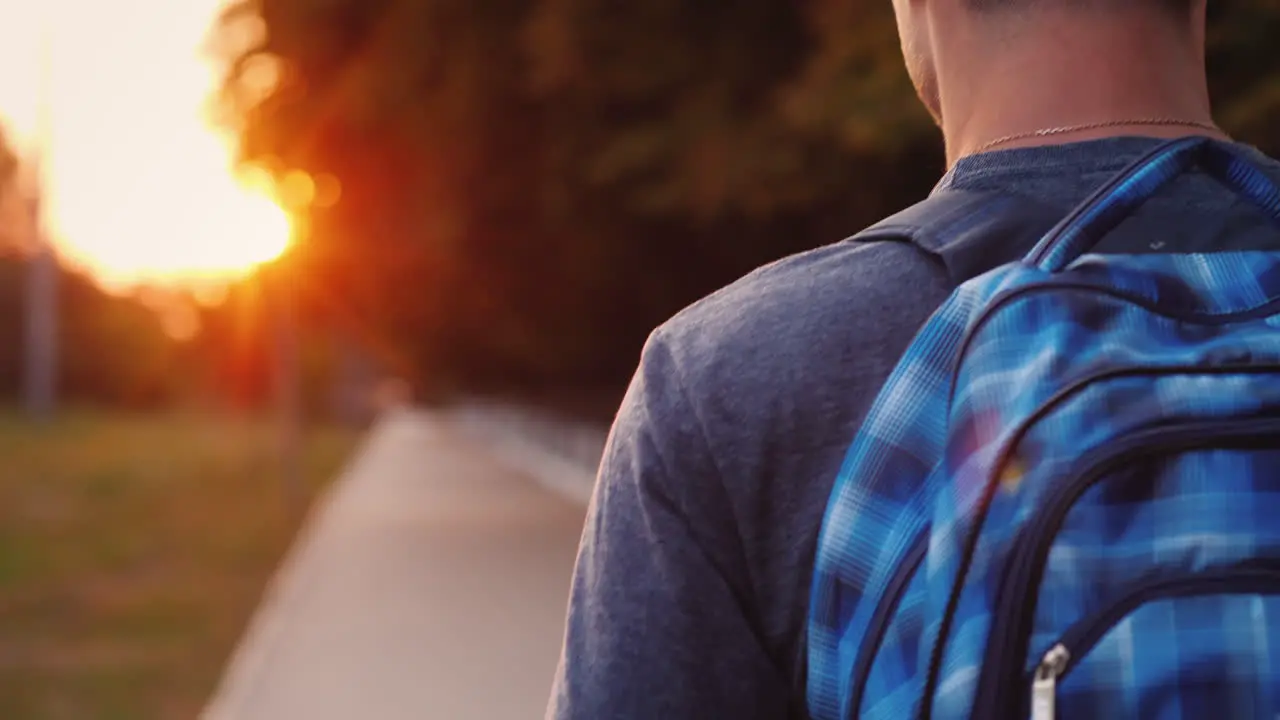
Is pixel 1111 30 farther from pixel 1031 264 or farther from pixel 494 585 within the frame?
pixel 494 585

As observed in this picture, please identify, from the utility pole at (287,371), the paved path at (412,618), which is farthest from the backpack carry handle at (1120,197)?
the utility pole at (287,371)

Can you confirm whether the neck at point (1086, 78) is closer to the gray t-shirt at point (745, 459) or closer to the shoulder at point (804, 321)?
the gray t-shirt at point (745, 459)

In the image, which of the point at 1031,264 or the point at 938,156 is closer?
the point at 1031,264

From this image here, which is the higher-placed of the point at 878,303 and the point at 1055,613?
the point at 878,303

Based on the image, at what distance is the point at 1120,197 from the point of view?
128 cm

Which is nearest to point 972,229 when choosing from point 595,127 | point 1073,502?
point 1073,502

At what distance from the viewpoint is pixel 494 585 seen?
11.2 m

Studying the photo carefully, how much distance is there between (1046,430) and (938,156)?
241 inches

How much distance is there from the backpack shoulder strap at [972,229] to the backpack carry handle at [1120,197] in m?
0.04

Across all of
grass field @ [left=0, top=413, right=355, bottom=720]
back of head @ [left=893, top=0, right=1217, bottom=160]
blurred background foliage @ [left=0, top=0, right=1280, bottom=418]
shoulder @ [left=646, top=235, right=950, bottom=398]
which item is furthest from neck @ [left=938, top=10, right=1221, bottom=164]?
grass field @ [left=0, top=413, right=355, bottom=720]

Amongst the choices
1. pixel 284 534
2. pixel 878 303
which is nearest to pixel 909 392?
pixel 878 303

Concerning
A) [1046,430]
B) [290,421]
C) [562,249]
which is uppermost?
[290,421]

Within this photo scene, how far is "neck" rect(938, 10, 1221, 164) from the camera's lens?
134 cm

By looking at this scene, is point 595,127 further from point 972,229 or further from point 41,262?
point 41,262
